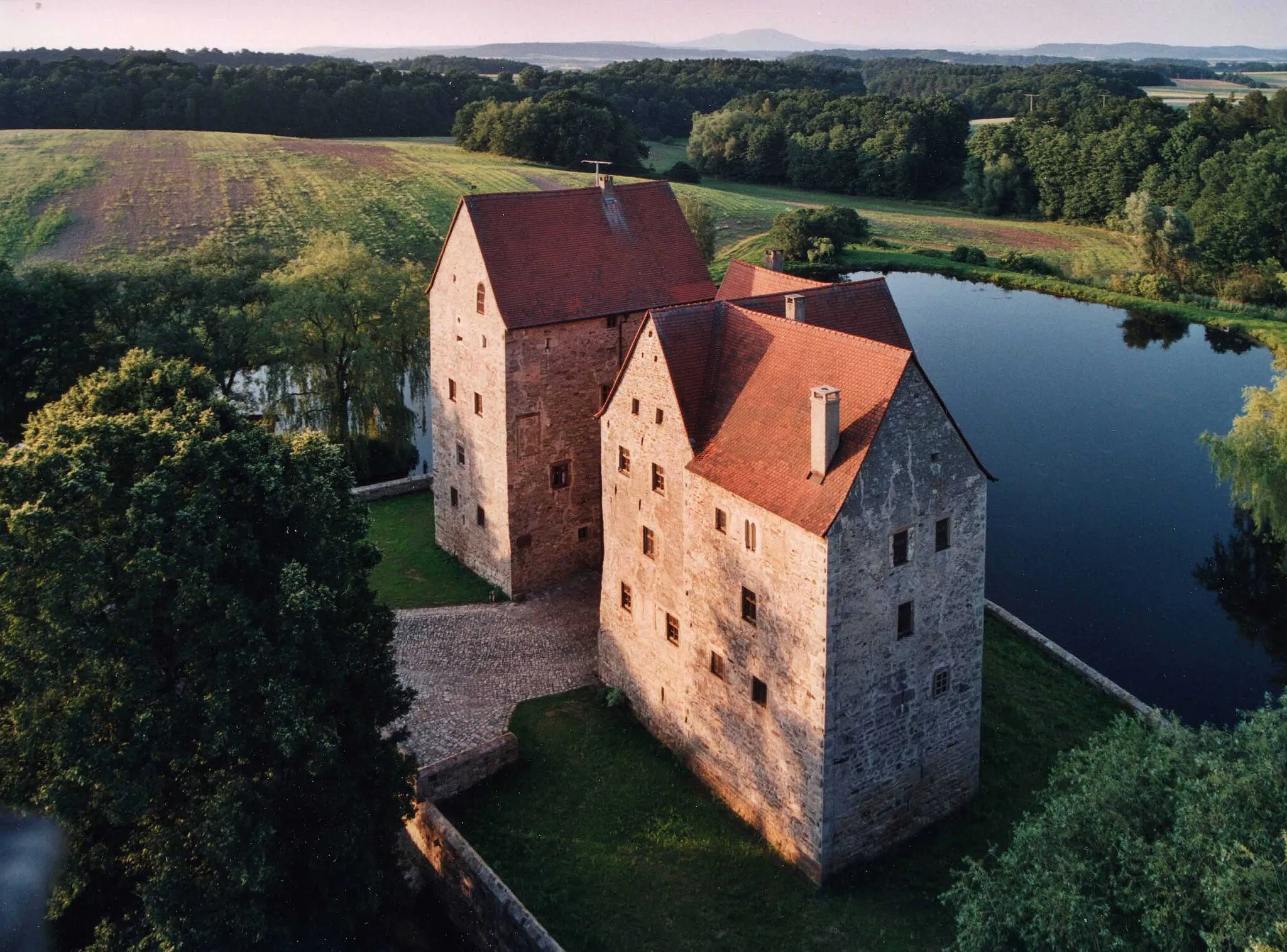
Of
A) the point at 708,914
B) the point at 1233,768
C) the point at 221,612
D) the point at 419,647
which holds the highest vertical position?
the point at 221,612

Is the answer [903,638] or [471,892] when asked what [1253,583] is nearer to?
[903,638]

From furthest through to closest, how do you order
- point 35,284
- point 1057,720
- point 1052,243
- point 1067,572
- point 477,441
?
point 1052,243, point 35,284, point 1067,572, point 477,441, point 1057,720

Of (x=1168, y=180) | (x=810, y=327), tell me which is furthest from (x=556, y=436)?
(x=1168, y=180)

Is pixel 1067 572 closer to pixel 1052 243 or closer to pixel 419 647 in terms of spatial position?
pixel 419 647

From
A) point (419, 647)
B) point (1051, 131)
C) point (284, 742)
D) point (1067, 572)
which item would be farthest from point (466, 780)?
point (1051, 131)

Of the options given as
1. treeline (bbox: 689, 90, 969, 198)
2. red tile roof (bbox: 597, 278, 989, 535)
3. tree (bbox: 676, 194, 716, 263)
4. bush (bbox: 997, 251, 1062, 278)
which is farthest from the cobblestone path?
treeline (bbox: 689, 90, 969, 198)

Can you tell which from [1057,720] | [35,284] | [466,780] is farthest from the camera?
[35,284]

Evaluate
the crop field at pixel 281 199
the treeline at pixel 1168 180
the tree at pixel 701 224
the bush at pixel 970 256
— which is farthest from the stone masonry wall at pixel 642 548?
the bush at pixel 970 256

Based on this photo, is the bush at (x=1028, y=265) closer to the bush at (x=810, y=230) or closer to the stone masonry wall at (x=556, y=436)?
the bush at (x=810, y=230)
